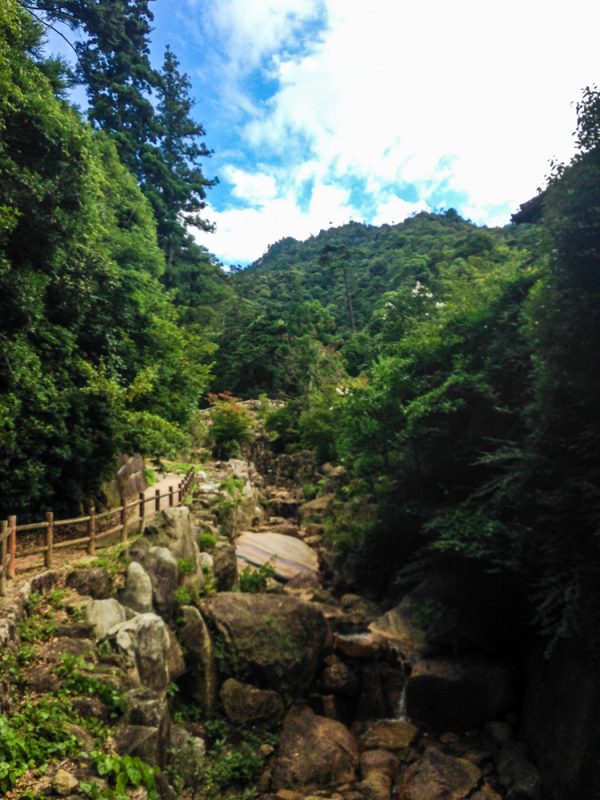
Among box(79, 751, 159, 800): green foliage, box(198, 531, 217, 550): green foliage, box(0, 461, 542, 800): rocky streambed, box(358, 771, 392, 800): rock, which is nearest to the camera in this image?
box(79, 751, 159, 800): green foliage

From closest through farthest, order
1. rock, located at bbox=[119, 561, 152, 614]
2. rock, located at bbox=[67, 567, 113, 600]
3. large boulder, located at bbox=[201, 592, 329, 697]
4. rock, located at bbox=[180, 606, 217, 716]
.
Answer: rock, located at bbox=[67, 567, 113, 600], rock, located at bbox=[119, 561, 152, 614], rock, located at bbox=[180, 606, 217, 716], large boulder, located at bbox=[201, 592, 329, 697]

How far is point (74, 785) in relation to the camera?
5027mm

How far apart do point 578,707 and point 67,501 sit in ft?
35.1

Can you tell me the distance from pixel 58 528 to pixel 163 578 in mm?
3306

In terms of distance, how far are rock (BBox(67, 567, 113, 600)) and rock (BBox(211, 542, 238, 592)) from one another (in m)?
3.94

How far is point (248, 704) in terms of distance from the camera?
10.1 m

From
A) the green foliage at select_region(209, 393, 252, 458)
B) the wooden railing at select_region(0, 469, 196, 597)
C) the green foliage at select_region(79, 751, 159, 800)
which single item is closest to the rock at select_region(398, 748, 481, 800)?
the green foliage at select_region(79, 751, 159, 800)

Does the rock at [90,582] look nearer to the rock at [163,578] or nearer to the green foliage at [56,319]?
the rock at [163,578]

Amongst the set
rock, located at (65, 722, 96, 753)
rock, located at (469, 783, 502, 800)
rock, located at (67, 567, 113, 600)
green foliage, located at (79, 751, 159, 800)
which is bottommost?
rock, located at (469, 783, 502, 800)

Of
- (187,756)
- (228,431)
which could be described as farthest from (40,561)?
(228,431)

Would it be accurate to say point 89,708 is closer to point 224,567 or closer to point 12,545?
point 12,545

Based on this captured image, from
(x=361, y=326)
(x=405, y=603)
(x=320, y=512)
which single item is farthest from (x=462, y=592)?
(x=361, y=326)

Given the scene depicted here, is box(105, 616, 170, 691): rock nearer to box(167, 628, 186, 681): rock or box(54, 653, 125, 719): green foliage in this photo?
box(167, 628, 186, 681): rock

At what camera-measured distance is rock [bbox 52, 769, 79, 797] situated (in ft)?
16.1
